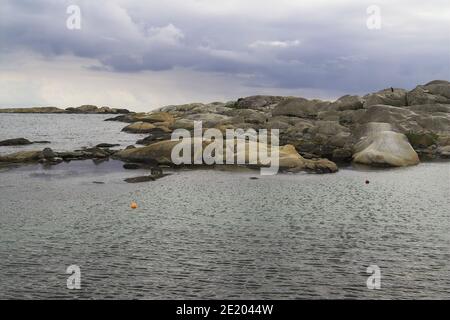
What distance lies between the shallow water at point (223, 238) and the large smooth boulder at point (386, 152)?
1195 cm

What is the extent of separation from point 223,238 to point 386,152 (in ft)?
120

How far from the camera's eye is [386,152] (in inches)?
2301

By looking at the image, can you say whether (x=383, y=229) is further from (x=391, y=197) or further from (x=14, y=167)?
(x=14, y=167)

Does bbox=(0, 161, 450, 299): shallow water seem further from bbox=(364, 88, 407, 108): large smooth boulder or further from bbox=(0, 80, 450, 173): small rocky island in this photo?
bbox=(364, 88, 407, 108): large smooth boulder

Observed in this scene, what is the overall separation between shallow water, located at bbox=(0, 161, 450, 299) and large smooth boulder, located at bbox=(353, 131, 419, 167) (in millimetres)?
11950

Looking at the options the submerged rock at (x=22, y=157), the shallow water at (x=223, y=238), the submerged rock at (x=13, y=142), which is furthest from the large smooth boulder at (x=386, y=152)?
the submerged rock at (x=13, y=142)

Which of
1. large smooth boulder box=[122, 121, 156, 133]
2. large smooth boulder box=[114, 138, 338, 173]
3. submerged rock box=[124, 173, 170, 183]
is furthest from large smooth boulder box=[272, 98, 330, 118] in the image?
submerged rock box=[124, 173, 170, 183]

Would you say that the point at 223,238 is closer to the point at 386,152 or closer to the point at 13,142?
the point at 386,152

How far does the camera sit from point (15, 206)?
116ft

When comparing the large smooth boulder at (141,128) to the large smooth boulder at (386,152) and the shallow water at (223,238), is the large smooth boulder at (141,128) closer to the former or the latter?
the large smooth boulder at (386,152)
